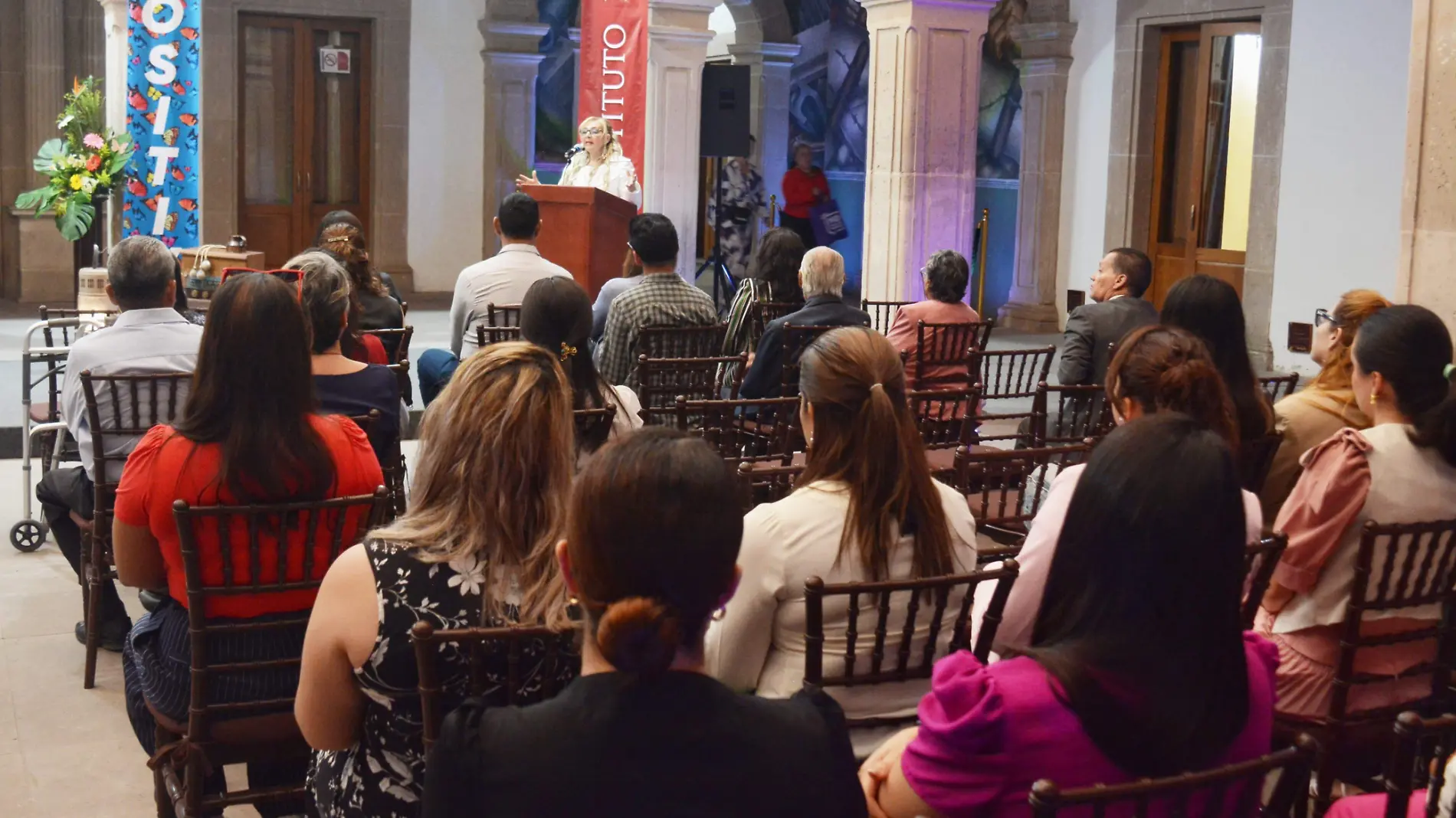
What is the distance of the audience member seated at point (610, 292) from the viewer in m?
5.68

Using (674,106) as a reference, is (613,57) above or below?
above

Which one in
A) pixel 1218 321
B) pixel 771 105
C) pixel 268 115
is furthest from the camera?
pixel 771 105

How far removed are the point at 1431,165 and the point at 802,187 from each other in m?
10.2

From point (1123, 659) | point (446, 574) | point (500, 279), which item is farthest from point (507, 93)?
point (1123, 659)

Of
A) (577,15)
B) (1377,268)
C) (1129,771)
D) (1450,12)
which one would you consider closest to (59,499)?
(1129,771)

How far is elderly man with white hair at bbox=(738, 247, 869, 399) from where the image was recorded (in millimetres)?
5145

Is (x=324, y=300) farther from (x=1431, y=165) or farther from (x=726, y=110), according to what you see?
(x=726, y=110)

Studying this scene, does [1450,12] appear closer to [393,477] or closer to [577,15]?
[393,477]

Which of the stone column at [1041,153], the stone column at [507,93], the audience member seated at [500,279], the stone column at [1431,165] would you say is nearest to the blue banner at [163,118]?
the audience member seated at [500,279]

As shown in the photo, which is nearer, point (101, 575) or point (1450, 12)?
point (101, 575)

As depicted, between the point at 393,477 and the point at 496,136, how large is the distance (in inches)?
409

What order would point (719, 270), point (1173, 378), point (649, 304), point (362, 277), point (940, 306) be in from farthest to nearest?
point (719, 270), point (940, 306), point (362, 277), point (649, 304), point (1173, 378)

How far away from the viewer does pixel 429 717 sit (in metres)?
1.78

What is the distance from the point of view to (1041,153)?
38.3 ft
